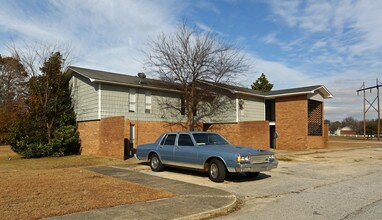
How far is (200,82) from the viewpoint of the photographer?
25.0 meters

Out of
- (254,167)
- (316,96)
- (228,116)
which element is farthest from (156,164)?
(316,96)

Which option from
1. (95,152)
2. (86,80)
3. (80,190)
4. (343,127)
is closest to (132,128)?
(95,152)

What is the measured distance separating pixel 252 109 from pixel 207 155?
2127cm

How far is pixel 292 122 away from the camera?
31172mm

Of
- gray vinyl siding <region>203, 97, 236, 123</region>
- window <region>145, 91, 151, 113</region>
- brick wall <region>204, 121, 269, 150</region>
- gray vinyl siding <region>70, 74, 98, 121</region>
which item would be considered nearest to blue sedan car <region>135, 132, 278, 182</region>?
gray vinyl siding <region>70, 74, 98, 121</region>

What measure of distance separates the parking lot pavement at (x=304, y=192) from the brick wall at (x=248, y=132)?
10759 millimetres

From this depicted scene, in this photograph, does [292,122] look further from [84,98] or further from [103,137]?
[84,98]

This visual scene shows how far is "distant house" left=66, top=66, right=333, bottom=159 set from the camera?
72.0ft

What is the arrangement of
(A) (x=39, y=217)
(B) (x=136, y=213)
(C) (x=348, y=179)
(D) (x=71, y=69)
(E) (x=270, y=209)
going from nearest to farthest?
(A) (x=39, y=217)
(B) (x=136, y=213)
(E) (x=270, y=209)
(C) (x=348, y=179)
(D) (x=71, y=69)

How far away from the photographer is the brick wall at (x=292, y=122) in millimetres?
30312

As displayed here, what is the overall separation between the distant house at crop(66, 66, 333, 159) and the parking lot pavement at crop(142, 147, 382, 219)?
9.03m

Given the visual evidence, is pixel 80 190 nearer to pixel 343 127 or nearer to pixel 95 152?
pixel 95 152

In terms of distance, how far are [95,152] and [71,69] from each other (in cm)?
640

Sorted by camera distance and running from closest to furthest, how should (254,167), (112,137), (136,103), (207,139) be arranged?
(254,167), (207,139), (112,137), (136,103)
